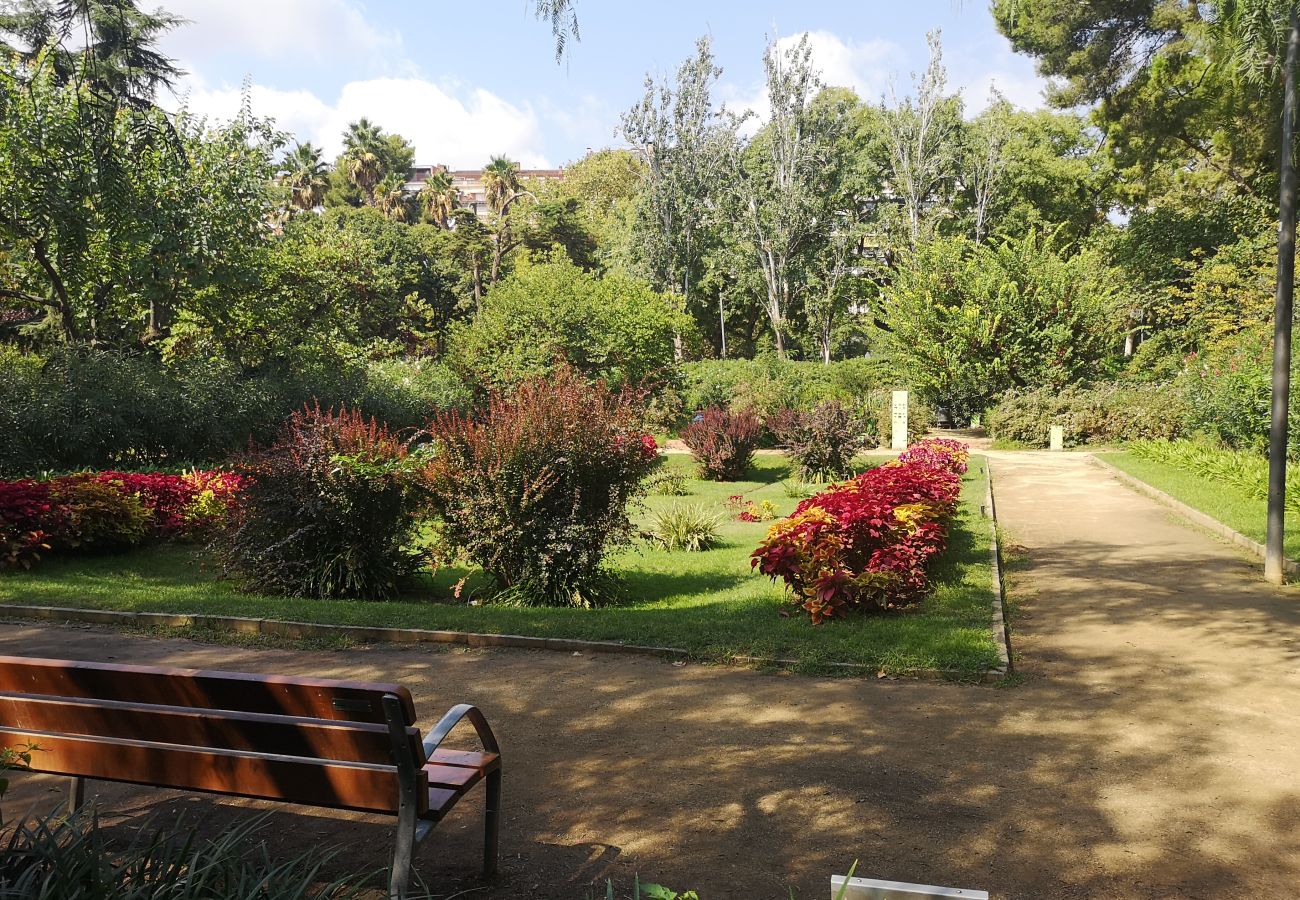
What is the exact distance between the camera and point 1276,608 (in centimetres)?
818

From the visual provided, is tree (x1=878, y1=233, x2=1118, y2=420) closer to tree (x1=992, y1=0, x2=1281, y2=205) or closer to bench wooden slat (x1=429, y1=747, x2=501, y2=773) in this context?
tree (x1=992, y1=0, x2=1281, y2=205)

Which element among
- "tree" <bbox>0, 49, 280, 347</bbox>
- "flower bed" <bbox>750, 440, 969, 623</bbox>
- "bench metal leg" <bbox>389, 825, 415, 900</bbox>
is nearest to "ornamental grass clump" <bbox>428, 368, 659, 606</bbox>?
"flower bed" <bbox>750, 440, 969, 623</bbox>

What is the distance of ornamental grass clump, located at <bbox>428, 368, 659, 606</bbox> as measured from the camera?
8.68 metres

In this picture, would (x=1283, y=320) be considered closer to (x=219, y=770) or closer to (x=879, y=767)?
(x=879, y=767)

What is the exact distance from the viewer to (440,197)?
181 feet

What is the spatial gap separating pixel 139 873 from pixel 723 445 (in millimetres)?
16000

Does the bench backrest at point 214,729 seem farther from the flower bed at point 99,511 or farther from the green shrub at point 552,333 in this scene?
the green shrub at point 552,333

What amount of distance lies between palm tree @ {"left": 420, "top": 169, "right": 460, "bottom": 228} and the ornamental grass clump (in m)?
47.4

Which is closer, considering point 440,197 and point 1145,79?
point 1145,79

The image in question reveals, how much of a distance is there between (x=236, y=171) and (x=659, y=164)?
24.8m

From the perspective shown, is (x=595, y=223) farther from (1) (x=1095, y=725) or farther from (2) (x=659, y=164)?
(1) (x=1095, y=725)

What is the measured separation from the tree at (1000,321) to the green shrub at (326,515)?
22269mm

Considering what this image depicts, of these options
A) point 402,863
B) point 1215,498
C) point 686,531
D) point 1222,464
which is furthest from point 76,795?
point 1222,464

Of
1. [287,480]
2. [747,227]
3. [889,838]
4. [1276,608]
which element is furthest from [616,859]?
[747,227]
